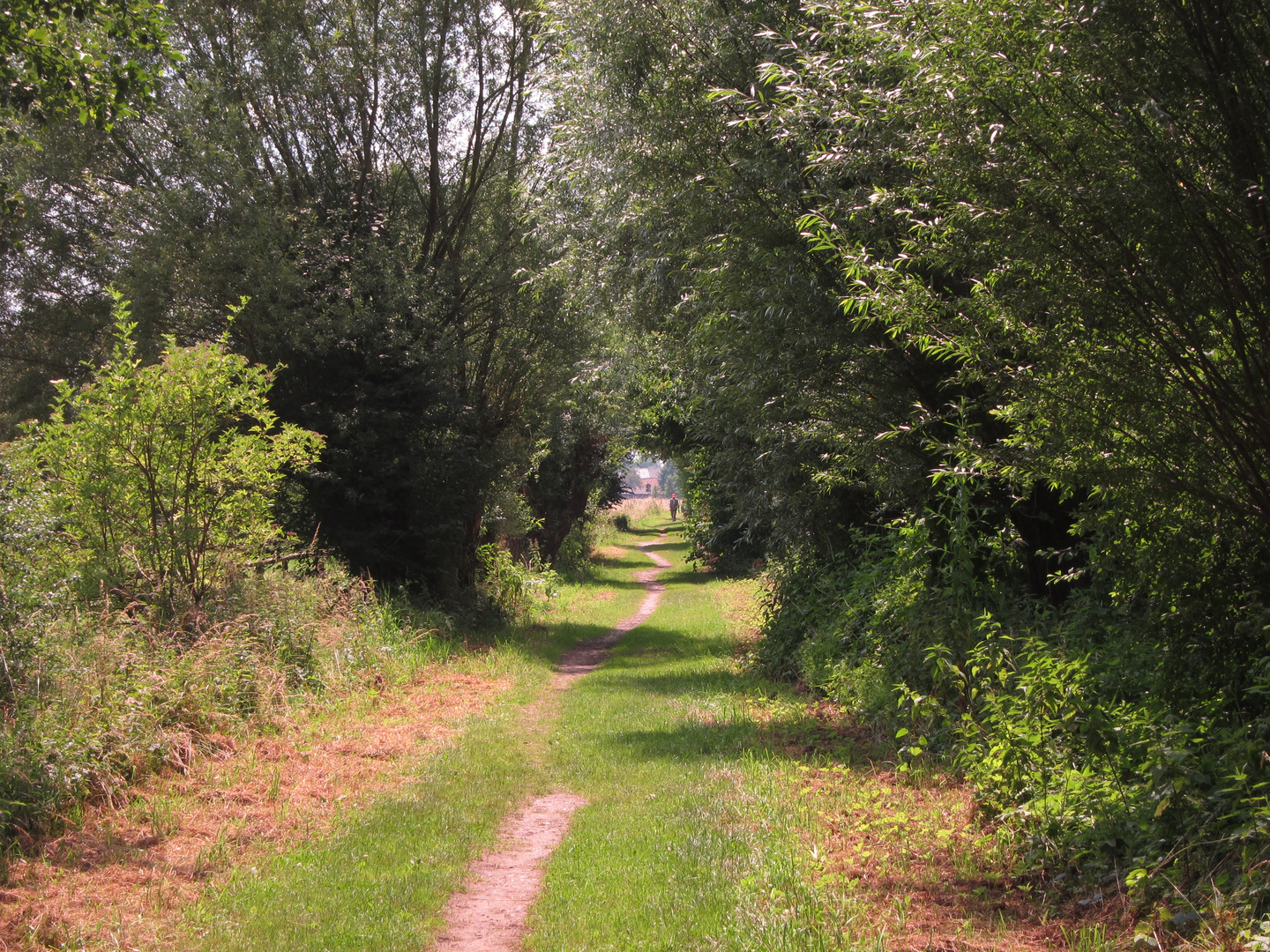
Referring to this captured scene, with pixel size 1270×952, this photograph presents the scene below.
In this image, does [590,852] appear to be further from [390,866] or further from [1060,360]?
[1060,360]

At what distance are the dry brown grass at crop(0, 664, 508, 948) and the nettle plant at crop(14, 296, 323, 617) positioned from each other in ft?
7.88

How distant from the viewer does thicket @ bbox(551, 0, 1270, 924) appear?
15.2ft

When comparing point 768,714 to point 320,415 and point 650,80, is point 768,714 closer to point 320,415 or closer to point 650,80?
point 650,80

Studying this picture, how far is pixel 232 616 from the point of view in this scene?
34.5 feet

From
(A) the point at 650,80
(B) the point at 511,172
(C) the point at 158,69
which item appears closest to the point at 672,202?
(A) the point at 650,80

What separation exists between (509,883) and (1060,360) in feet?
16.1

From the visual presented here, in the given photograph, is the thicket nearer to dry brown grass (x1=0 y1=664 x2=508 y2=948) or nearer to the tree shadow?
the tree shadow

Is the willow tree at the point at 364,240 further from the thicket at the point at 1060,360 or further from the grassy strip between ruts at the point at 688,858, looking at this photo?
the thicket at the point at 1060,360

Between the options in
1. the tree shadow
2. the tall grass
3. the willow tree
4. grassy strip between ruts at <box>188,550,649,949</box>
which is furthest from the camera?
the willow tree

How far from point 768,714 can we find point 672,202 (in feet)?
20.8

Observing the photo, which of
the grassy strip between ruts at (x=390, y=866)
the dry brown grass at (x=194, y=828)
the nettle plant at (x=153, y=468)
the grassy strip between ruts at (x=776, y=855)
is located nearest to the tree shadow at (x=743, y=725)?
the grassy strip between ruts at (x=776, y=855)

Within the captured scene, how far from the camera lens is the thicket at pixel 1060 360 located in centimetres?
464

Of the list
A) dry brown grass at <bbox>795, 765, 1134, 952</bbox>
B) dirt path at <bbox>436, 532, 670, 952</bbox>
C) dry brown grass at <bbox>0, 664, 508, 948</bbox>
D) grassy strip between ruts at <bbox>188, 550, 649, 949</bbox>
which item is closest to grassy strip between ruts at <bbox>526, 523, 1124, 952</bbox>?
dry brown grass at <bbox>795, 765, 1134, 952</bbox>

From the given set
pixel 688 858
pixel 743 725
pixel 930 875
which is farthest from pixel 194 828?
pixel 743 725
